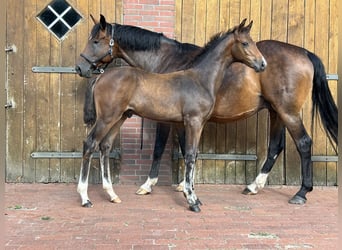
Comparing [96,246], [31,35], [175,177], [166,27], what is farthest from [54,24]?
[96,246]

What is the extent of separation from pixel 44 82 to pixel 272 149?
3.19m

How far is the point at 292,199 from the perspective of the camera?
486 centimetres

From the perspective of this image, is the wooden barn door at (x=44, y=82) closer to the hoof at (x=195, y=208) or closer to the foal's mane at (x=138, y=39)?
the foal's mane at (x=138, y=39)

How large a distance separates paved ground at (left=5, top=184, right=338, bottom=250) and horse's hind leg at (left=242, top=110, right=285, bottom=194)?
0.15 metres

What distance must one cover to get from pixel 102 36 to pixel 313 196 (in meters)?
3.32

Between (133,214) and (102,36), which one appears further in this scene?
(102,36)

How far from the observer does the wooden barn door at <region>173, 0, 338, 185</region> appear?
18.5 ft

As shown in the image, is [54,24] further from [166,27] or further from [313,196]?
[313,196]

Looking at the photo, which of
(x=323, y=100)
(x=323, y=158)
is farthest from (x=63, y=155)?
(x=323, y=158)

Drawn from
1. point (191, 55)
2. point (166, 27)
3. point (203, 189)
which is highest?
point (166, 27)

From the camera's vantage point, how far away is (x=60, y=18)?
5.59 m

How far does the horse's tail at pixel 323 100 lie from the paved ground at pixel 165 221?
36.6 inches

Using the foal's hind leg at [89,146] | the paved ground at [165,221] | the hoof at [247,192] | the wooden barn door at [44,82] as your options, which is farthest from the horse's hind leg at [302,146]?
the wooden barn door at [44,82]

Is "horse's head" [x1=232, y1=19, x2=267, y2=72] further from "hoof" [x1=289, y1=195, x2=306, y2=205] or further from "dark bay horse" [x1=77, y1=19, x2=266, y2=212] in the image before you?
"hoof" [x1=289, y1=195, x2=306, y2=205]
